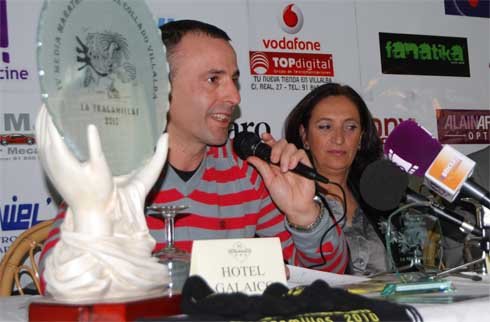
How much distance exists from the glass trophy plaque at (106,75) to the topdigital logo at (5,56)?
1.61 metres

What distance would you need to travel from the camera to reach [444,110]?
348cm

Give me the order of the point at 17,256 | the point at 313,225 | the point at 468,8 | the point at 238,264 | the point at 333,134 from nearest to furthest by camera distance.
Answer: the point at 238,264, the point at 313,225, the point at 17,256, the point at 333,134, the point at 468,8

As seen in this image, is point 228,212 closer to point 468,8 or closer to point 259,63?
point 259,63

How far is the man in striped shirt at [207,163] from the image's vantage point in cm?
161

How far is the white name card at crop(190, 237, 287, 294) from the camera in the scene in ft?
2.87

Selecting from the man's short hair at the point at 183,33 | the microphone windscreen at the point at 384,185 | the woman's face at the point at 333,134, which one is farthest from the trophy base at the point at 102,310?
the woman's face at the point at 333,134

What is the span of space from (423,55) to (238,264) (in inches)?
110

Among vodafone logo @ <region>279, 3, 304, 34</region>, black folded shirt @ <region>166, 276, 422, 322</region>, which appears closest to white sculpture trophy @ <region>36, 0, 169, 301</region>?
black folded shirt @ <region>166, 276, 422, 322</region>

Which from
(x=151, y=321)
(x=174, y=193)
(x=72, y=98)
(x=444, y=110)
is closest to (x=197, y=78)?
(x=174, y=193)

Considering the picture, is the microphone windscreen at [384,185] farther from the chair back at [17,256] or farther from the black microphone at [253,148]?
the chair back at [17,256]

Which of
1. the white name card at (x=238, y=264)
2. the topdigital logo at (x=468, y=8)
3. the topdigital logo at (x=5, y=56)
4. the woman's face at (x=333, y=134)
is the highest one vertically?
the topdigital logo at (x=468, y=8)

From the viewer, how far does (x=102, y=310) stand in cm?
76

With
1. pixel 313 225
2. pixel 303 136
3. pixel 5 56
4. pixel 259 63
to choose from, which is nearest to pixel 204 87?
pixel 313 225

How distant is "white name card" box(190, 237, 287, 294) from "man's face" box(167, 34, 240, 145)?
76cm
